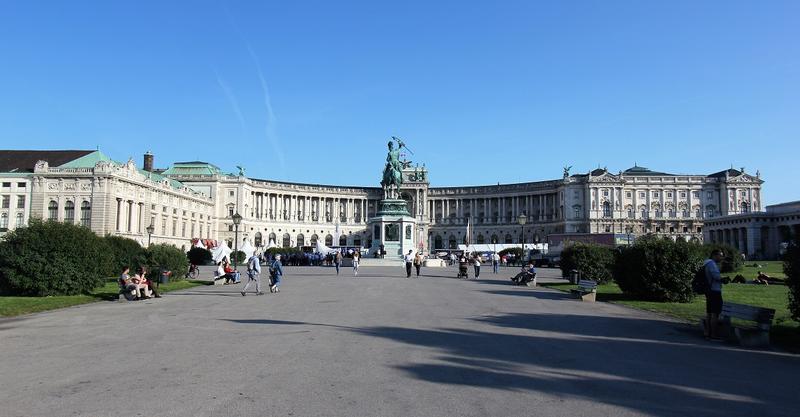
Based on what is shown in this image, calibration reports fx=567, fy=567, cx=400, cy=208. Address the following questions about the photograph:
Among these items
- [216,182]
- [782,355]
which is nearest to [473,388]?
[782,355]

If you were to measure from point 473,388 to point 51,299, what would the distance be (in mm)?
20605

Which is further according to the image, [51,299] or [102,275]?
[102,275]

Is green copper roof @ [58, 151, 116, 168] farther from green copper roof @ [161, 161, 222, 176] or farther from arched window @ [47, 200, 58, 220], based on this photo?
green copper roof @ [161, 161, 222, 176]

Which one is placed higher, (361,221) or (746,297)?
(361,221)

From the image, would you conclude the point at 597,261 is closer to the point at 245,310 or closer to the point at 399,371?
the point at 245,310

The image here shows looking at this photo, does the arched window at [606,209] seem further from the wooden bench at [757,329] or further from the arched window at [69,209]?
the wooden bench at [757,329]

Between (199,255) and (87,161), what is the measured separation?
3058 cm

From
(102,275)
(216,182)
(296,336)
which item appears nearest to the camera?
(296,336)

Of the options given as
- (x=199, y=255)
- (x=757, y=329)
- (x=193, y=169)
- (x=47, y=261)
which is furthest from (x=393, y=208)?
(x=193, y=169)

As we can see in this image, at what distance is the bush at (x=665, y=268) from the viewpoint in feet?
74.4

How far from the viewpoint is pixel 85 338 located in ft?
45.4

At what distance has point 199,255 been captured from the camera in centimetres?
6762

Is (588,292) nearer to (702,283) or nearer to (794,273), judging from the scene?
(702,283)

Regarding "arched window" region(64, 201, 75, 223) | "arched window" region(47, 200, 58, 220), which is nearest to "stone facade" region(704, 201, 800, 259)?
"arched window" region(64, 201, 75, 223)
